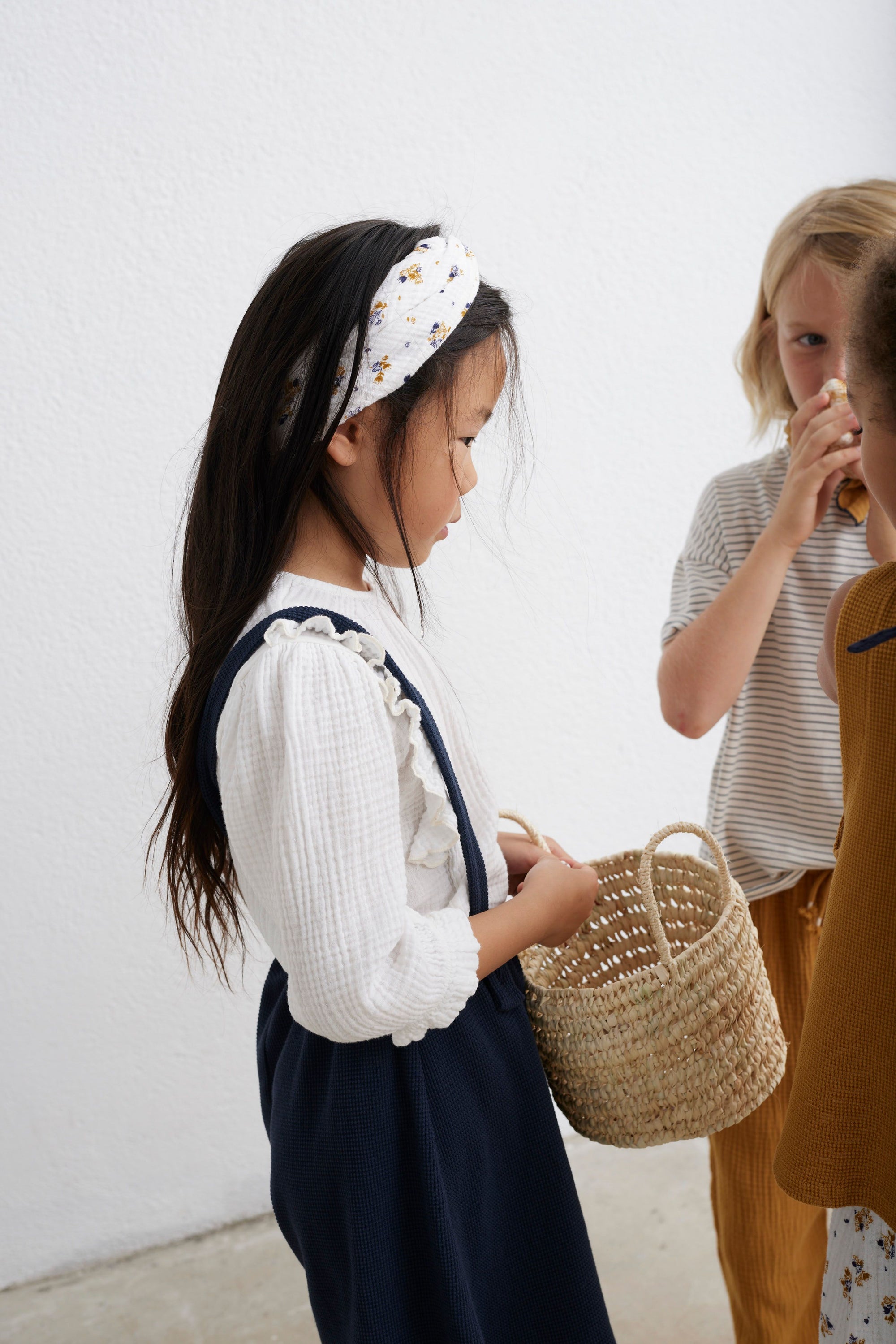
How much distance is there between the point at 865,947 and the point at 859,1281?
277 mm

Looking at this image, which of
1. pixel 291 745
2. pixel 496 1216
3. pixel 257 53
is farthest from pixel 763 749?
pixel 257 53

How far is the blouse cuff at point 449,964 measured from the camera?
28.9 inches

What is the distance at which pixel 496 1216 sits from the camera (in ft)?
2.80

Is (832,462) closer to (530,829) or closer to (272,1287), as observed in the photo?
(530,829)

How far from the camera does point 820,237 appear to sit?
3.58 ft

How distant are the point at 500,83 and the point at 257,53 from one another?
0.40m

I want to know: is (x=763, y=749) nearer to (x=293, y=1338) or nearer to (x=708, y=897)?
(x=708, y=897)

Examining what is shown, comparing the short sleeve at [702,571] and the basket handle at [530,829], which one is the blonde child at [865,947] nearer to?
the basket handle at [530,829]

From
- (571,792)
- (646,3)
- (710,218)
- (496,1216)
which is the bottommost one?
(496,1216)

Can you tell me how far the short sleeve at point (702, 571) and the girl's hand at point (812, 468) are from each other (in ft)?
0.38

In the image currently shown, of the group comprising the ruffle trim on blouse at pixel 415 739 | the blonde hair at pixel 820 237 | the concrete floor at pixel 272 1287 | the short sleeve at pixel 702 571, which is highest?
the blonde hair at pixel 820 237

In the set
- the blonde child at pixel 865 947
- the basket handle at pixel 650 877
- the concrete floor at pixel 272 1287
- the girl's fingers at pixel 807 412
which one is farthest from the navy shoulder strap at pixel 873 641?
the concrete floor at pixel 272 1287

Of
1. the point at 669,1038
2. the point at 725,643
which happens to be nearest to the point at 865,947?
the point at 669,1038

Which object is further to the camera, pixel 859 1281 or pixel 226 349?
pixel 226 349
